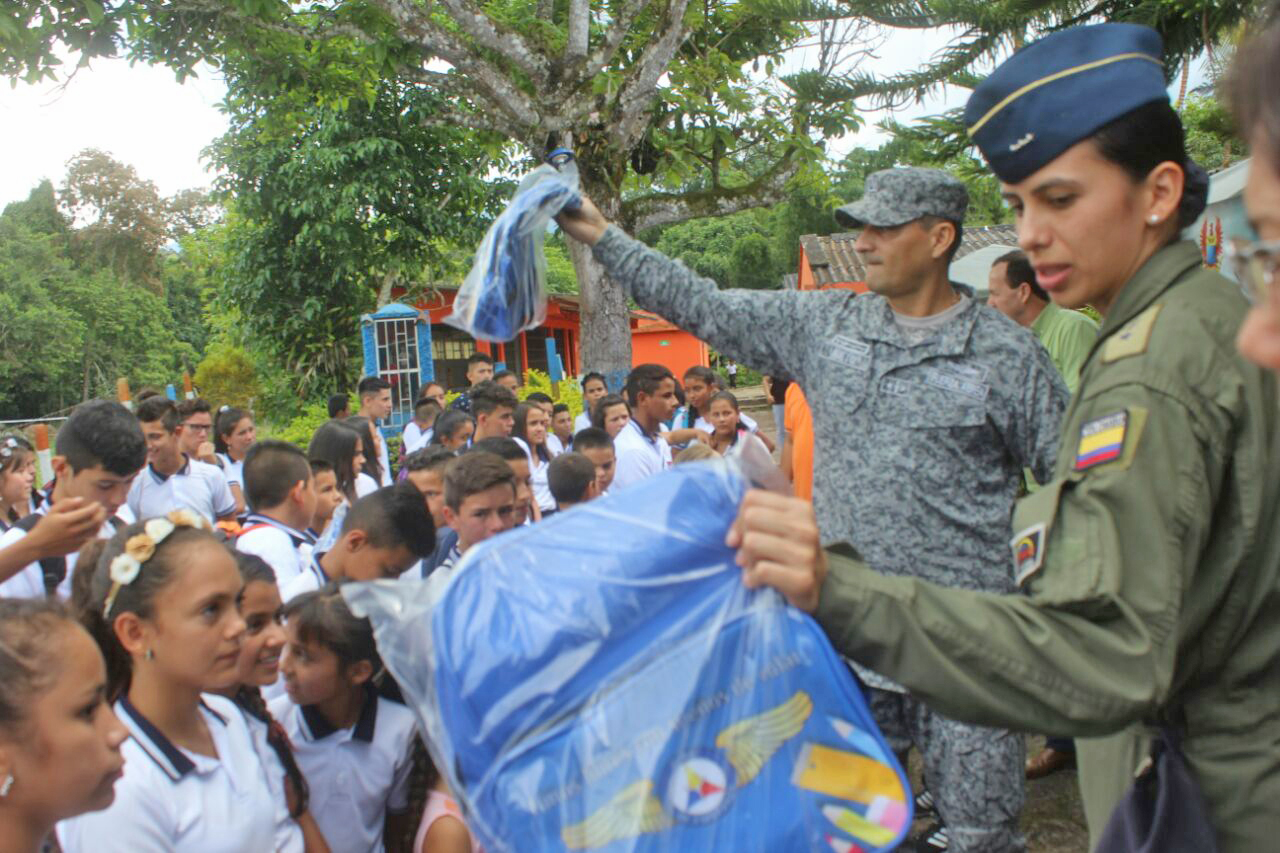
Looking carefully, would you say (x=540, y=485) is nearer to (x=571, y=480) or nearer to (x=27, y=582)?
(x=571, y=480)

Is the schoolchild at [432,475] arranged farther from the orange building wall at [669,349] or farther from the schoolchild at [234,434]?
the orange building wall at [669,349]

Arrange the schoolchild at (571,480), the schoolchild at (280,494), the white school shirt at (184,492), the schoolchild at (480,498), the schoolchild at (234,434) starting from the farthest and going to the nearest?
the schoolchild at (234,434), the white school shirt at (184,492), the schoolchild at (571,480), the schoolchild at (280,494), the schoolchild at (480,498)

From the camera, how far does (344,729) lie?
2635 millimetres

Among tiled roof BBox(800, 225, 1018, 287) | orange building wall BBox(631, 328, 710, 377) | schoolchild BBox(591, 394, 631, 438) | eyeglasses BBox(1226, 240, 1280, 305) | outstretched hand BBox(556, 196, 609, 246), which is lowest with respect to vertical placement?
orange building wall BBox(631, 328, 710, 377)

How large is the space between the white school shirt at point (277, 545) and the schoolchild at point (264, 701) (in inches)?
33.0

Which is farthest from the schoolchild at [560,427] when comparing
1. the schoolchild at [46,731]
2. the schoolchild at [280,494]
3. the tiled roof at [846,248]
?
the tiled roof at [846,248]

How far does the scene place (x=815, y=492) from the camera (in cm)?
290

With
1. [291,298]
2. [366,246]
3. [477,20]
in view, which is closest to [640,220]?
[477,20]

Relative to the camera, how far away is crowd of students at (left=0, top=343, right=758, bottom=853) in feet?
5.69

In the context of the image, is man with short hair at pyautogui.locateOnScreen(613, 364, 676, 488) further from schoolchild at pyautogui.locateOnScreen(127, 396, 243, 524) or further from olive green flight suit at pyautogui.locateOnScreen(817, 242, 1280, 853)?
olive green flight suit at pyautogui.locateOnScreen(817, 242, 1280, 853)

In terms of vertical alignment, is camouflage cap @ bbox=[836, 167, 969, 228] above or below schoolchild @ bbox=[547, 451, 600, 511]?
above

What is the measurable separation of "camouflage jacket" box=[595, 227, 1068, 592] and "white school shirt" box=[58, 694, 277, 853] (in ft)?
4.66

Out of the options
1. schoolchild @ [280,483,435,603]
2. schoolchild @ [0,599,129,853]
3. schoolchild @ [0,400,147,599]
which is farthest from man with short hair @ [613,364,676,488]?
schoolchild @ [0,599,129,853]

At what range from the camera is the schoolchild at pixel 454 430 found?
21.4 feet
